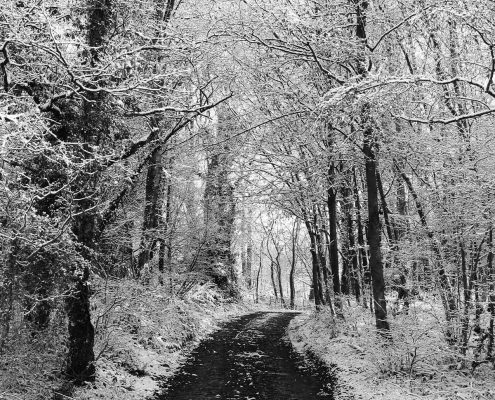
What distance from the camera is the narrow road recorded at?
7426 mm

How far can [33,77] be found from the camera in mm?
5762

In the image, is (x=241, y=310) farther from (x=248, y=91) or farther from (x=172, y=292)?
(x=248, y=91)

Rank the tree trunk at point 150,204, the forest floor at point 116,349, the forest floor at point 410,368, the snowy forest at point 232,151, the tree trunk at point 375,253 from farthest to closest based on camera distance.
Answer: the tree trunk at point 150,204
the tree trunk at point 375,253
the forest floor at point 410,368
the forest floor at point 116,349
the snowy forest at point 232,151

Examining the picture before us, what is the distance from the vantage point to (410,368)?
741cm

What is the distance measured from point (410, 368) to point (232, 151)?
724 centimetres

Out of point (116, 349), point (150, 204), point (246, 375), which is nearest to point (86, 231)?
point (116, 349)

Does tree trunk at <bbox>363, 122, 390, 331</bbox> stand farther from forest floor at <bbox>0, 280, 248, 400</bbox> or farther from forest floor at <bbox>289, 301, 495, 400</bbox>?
forest floor at <bbox>0, 280, 248, 400</bbox>

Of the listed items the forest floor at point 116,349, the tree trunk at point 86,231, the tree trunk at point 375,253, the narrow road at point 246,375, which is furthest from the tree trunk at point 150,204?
the tree trunk at point 375,253

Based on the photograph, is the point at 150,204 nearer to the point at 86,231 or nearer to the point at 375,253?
the point at 86,231

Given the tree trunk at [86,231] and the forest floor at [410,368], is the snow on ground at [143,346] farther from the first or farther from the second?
the forest floor at [410,368]

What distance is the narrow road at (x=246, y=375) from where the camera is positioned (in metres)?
7.43

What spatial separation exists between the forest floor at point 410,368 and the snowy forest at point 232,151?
0.05m

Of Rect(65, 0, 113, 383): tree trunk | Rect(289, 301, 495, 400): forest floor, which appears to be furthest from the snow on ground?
Rect(289, 301, 495, 400): forest floor

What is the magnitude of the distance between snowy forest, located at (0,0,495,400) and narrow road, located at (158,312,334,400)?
0.07m
